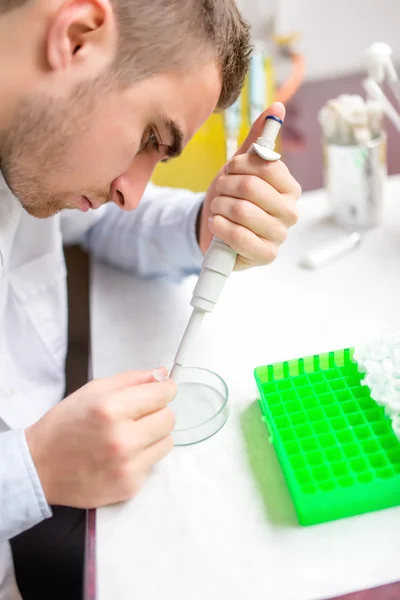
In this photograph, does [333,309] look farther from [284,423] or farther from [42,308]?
[42,308]

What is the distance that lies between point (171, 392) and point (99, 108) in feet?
0.83

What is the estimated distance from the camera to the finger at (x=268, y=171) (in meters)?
0.58

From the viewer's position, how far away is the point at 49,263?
781mm

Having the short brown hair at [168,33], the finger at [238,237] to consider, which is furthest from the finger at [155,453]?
the short brown hair at [168,33]

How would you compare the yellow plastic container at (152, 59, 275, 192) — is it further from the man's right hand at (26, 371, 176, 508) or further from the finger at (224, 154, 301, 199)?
the man's right hand at (26, 371, 176, 508)

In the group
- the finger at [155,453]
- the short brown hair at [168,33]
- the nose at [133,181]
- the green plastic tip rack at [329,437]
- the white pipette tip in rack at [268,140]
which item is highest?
the short brown hair at [168,33]

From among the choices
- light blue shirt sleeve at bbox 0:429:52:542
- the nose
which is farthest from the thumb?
light blue shirt sleeve at bbox 0:429:52:542

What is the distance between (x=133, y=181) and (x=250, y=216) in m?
0.13

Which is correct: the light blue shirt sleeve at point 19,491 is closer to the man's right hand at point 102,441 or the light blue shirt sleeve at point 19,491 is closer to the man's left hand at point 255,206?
the man's right hand at point 102,441

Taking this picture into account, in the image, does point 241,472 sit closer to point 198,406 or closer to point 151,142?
point 198,406

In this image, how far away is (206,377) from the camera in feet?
1.90

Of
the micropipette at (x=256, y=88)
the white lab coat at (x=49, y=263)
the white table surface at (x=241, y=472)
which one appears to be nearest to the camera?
the white table surface at (x=241, y=472)

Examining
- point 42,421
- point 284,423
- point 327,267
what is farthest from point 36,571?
point 327,267

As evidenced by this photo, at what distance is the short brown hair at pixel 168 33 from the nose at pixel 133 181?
0.10 m
